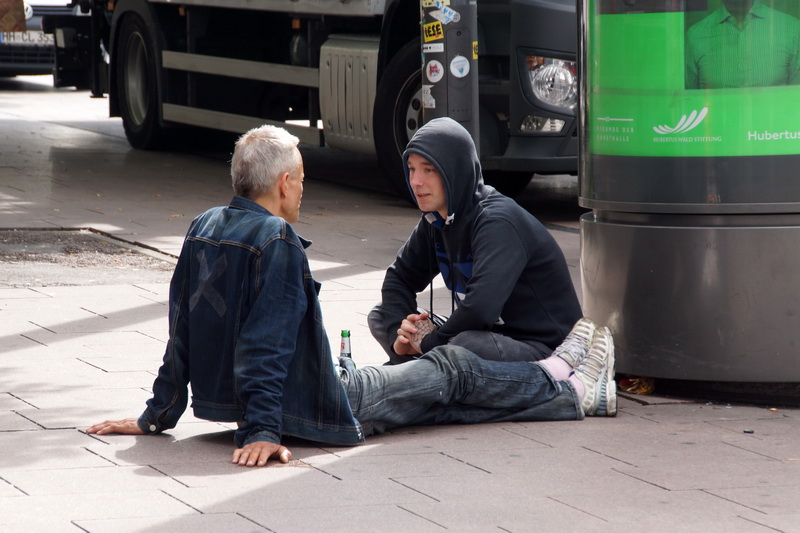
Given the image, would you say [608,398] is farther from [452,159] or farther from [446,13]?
[446,13]

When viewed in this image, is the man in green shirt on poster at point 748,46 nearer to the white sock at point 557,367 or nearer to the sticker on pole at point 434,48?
the white sock at point 557,367

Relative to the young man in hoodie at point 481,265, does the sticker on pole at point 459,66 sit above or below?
above

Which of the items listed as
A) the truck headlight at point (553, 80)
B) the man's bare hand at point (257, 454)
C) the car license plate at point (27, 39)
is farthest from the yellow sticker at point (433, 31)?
the car license plate at point (27, 39)

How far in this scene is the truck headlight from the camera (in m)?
9.52

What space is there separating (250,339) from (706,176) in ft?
6.09

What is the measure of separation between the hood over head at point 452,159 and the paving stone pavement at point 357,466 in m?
0.81

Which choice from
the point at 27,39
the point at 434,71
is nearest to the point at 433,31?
the point at 434,71

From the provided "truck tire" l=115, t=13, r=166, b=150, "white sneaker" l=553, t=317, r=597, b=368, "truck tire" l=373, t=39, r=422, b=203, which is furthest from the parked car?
"white sneaker" l=553, t=317, r=597, b=368

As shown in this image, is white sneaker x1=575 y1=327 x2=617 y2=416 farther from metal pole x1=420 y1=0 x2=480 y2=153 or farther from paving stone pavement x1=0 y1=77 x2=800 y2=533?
metal pole x1=420 y1=0 x2=480 y2=153

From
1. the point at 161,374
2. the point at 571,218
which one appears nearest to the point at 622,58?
the point at 161,374

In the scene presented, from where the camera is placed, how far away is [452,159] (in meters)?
4.94

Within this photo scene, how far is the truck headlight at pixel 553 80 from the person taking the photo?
375 inches

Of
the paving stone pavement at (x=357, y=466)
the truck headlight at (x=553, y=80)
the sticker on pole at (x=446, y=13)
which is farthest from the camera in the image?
the truck headlight at (x=553, y=80)

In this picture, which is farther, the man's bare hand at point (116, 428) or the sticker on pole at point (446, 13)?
the sticker on pole at point (446, 13)
